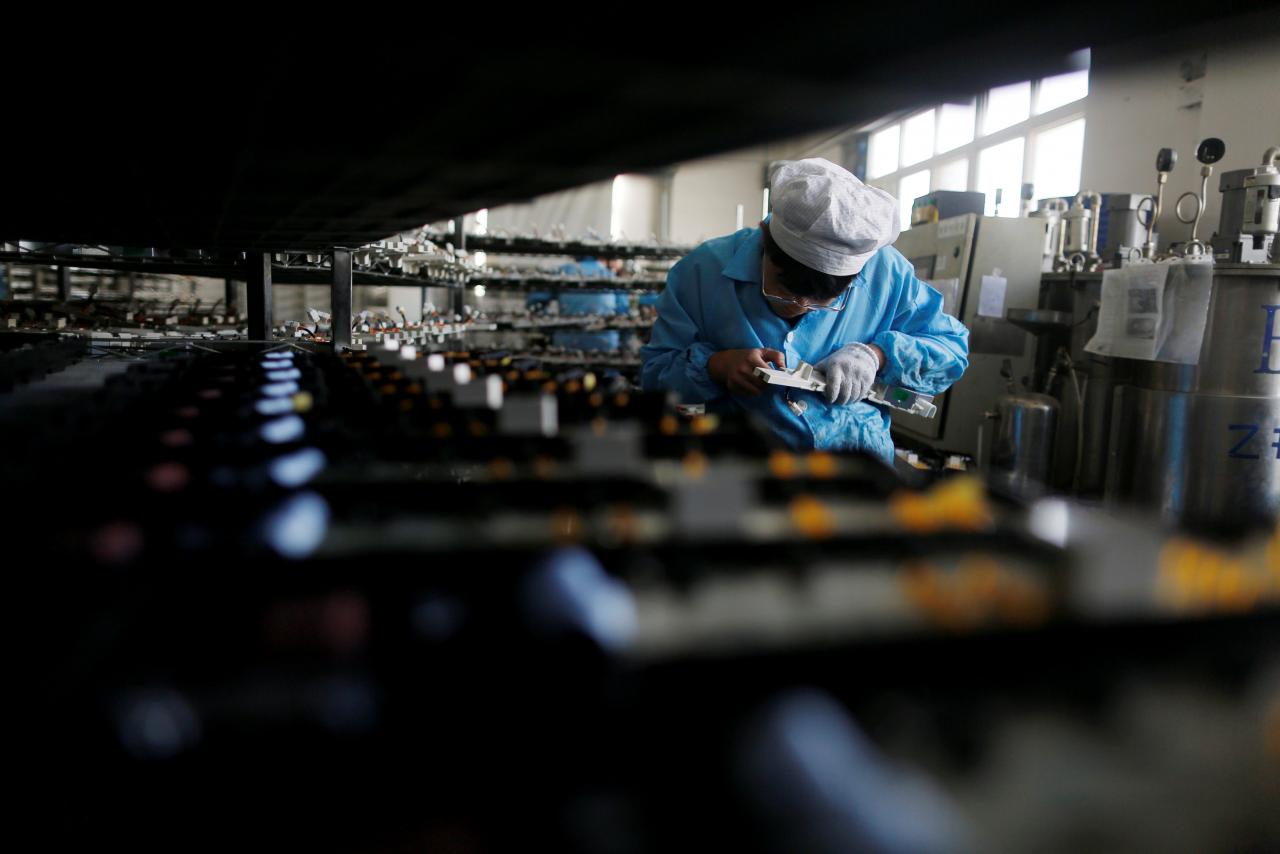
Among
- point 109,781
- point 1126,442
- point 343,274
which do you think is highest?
point 343,274

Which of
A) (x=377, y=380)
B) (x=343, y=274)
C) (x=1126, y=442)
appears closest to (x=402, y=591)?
(x=377, y=380)

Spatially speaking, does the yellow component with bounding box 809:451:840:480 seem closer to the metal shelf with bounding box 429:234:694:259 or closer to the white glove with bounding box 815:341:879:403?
the white glove with bounding box 815:341:879:403

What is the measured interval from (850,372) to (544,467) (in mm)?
1412

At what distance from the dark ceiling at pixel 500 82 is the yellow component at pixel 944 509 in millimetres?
265

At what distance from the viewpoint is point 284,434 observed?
2.20 ft

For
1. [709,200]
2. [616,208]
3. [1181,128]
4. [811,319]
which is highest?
[709,200]

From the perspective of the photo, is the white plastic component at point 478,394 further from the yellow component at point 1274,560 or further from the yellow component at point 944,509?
the yellow component at point 1274,560

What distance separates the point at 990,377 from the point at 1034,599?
15.5 ft

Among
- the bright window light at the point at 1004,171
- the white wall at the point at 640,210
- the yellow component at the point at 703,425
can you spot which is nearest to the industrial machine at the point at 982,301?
the bright window light at the point at 1004,171

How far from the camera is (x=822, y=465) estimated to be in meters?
0.65

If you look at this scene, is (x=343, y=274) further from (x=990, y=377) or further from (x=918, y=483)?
(x=990, y=377)

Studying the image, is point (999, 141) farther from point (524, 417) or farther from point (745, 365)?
point (524, 417)

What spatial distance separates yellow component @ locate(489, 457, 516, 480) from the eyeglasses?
1.50 metres

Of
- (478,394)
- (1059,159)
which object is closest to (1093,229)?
(1059,159)
